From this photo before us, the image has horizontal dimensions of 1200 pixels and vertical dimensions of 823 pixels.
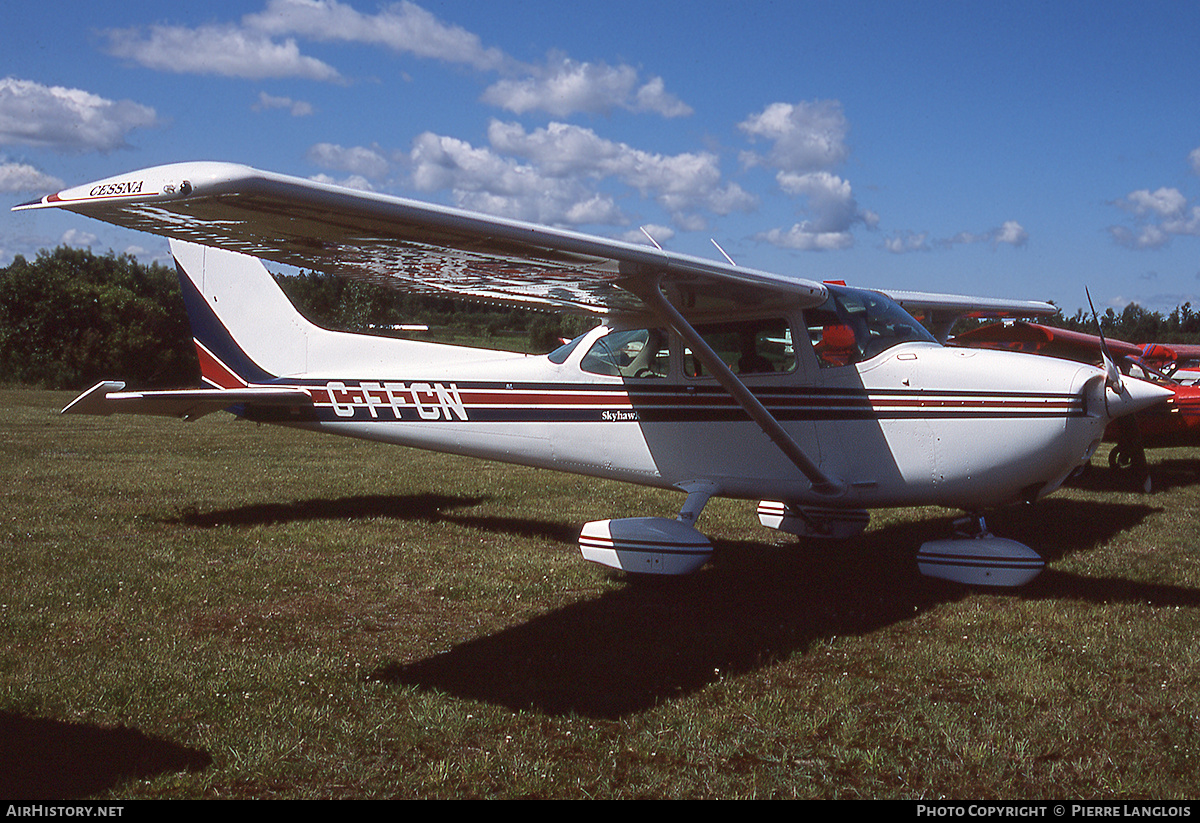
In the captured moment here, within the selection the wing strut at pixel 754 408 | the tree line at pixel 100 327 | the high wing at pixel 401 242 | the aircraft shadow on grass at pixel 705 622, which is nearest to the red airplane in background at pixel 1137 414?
the aircraft shadow on grass at pixel 705 622

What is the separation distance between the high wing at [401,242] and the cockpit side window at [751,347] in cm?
23

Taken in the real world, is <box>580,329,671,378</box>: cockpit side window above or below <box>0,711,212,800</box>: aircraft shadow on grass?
A: above

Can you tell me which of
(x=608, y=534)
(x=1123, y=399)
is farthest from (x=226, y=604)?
(x=1123, y=399)

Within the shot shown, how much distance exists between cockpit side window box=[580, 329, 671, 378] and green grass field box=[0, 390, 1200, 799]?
1.65 meters

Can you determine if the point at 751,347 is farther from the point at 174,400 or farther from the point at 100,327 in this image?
the point at 100,327

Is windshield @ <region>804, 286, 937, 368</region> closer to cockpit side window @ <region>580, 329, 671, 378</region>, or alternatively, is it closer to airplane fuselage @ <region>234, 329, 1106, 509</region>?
airplane fuselage @ <region>234, 329, 1106, 509</region>

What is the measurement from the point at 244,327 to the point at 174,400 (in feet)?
4.37

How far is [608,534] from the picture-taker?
19.2 feet

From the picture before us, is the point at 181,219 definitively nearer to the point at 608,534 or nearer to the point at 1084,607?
the point at 608,534

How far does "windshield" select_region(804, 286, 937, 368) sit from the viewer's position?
19.8 feet

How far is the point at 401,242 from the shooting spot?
4.60 meters

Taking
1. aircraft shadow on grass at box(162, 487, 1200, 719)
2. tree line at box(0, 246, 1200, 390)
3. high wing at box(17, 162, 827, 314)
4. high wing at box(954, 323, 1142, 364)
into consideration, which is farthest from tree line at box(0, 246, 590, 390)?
high wing at box(17, 162, 827, 314)

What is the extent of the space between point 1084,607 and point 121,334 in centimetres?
4113

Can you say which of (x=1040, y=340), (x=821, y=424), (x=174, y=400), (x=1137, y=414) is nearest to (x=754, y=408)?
(x=821, y=424)
